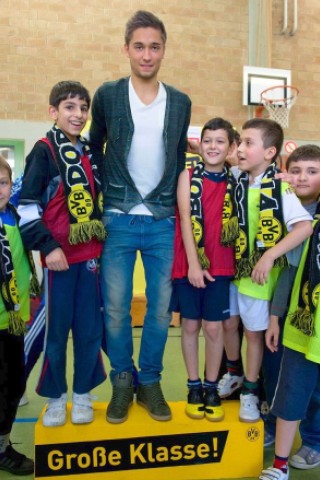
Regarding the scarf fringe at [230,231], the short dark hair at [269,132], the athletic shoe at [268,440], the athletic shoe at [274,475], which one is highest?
the short dark hair at [269,132]

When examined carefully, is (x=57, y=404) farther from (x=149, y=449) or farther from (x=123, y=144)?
(x=123, y=144)

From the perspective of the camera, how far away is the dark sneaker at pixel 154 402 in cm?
209

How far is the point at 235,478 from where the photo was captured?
212cm

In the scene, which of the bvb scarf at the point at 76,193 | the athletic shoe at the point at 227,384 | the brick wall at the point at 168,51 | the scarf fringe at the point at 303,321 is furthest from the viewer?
the brick wall at the point at 168,51

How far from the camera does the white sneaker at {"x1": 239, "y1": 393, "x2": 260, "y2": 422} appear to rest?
84.4 inches

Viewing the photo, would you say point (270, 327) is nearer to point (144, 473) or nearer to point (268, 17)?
point (144, 473)

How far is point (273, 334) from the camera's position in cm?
209

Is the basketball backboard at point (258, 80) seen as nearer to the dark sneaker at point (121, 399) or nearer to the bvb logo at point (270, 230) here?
the bvb logo at point (270, 230)

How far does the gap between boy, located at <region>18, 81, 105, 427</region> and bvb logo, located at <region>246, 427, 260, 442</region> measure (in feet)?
2.29

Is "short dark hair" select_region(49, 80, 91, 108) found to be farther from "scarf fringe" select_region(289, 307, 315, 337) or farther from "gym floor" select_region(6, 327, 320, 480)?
"gym floor" select_region(6, 327, 320, 480)

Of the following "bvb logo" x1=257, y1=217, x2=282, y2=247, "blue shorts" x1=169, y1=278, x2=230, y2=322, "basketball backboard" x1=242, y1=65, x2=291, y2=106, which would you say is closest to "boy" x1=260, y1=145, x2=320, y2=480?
"bvb logo" x1=257, y1=217, x2=282, y2=247

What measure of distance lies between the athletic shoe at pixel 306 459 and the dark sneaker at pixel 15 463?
3.83ft

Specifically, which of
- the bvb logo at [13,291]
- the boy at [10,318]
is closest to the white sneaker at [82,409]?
the boy at [10,318]

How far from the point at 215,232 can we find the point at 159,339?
0.53 m
